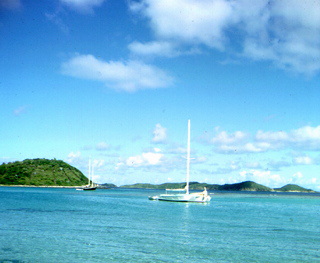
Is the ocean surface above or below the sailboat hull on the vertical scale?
below

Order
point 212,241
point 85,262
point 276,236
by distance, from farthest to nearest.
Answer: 1. point 276,236
2. point 212,241
3. point 85,262

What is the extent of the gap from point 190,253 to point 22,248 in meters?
11.8

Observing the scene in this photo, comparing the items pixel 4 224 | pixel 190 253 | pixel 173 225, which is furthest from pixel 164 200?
pixel 190 253

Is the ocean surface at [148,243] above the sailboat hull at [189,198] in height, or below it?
below

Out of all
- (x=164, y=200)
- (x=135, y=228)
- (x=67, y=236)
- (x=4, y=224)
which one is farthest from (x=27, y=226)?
(x=164, y=200)

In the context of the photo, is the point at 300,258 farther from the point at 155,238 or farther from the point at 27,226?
the point at 27,226

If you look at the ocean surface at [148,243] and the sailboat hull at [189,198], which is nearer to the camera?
the ocean surface at [148,243]

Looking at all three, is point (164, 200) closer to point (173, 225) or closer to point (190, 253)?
point (173, 225)

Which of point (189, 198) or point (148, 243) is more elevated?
point (189, 198)

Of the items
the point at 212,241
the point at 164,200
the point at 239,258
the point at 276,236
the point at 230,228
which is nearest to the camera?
the point at 239,258

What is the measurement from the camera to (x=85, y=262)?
21.4 m

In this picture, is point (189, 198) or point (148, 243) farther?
point (189, 198)

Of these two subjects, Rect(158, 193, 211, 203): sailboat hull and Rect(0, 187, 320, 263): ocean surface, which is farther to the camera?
Rect(158, 193, 211, 203): sailboat hull

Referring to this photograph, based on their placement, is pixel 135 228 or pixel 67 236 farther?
pixel 135 228
